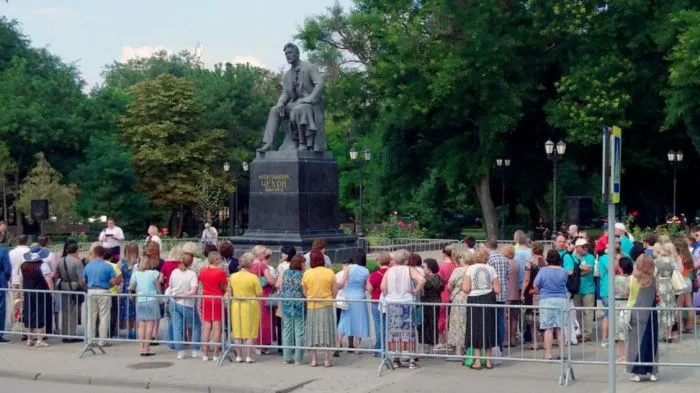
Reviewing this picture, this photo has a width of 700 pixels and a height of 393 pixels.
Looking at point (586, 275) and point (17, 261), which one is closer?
→ point (586, 275)

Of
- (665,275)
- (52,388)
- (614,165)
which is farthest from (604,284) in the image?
(52,388)

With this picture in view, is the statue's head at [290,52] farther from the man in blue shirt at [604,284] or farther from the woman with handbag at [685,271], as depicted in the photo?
the woman with handbag at [685,271]

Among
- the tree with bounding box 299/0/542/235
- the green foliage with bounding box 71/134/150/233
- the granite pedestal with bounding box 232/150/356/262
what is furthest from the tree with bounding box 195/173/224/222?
the granite pedestal with bounding box 232/150/356/262

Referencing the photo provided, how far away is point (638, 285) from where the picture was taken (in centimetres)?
1338

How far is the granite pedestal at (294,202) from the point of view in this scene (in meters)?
25.2

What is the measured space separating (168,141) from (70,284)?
49422 millimetres

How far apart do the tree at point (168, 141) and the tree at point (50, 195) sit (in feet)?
41.4

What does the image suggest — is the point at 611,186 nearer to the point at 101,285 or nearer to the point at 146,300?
the point at 146,300

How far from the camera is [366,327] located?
14859 mm

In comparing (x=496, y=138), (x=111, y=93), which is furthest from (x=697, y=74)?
(x=111, y=93)

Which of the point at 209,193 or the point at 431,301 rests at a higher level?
the point at 209,193

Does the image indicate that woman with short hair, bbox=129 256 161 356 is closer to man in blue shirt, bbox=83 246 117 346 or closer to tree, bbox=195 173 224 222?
man in blue shirt, bbox=83 246 117 346

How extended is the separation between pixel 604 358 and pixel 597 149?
121 ft

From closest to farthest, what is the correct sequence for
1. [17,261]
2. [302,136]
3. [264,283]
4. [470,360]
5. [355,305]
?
[470,360] → [355,305] → [264,283] → [17,261] → [302,136]
